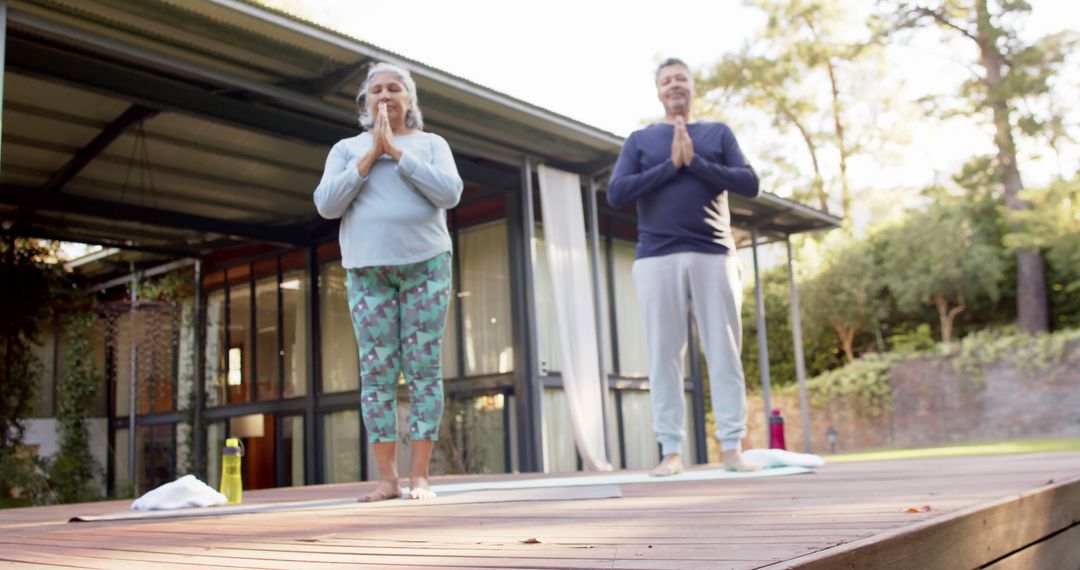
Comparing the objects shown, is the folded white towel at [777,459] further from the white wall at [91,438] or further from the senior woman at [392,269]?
the white wall at [91,438]

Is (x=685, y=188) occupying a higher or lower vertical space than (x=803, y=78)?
lower

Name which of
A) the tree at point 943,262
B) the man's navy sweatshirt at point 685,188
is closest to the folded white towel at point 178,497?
the man's navy sweatshirt at point 685,188

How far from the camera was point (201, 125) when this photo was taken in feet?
Answer: 23.8

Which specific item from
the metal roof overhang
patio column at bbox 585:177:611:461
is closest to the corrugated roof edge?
the metal roof overhang

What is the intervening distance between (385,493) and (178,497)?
738mm

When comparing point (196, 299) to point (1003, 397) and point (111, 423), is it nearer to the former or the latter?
point (111, 423)

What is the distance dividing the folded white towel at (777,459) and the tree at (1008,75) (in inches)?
562

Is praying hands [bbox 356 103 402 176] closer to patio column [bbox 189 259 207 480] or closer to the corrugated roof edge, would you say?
the corrugated roof edge

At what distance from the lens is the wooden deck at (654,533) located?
119 centimetres

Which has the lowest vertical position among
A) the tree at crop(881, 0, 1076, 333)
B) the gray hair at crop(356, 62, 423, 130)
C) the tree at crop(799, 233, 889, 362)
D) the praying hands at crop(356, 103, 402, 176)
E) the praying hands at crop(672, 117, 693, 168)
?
the praying hands at crop(356, 103, 402, 176)

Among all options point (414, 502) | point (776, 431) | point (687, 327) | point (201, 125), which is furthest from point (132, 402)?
point (414, 502)

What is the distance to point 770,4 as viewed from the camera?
20266 mm

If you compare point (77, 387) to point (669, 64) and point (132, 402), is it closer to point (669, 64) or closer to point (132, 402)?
point (132, 402)

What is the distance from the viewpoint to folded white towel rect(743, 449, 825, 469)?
11.8 ft
